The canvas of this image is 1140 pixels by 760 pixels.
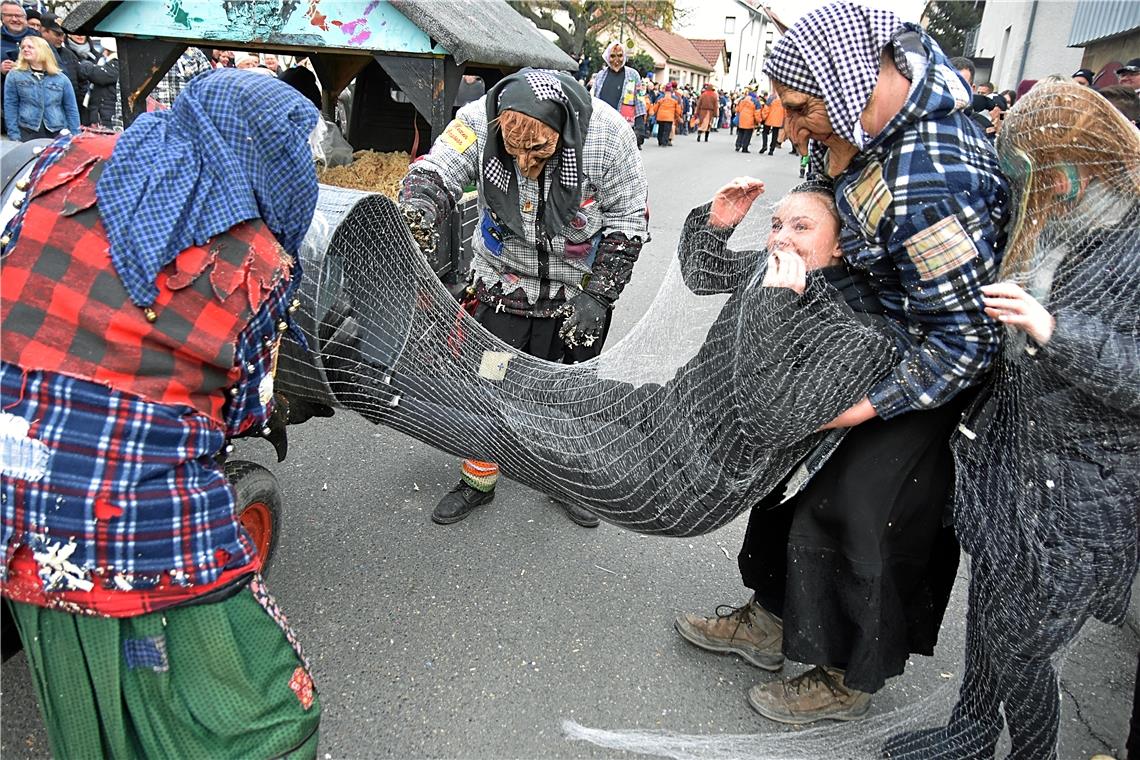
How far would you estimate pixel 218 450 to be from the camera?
1.54 metres

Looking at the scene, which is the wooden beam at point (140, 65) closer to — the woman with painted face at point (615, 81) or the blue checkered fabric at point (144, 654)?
the blue checkered fabric at point (144, 654)

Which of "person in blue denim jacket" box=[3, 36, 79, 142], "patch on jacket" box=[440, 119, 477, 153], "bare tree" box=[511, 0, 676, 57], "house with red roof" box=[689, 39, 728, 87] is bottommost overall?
"house with red roof" box=[689, 39, 728, 87]

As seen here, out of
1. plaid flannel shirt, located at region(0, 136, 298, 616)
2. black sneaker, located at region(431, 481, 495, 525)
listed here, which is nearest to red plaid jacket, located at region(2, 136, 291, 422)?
plaid flannel shirt, located at region(0, 136, 298, 616)

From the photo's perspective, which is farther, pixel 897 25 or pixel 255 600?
pixel 897 25

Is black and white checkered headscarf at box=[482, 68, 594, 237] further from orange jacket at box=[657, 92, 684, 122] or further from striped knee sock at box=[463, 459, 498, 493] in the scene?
orange jacket at box=[657, 92, 684, 122]

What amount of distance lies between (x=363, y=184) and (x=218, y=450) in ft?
13.8

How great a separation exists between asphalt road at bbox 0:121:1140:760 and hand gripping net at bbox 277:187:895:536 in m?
0.60

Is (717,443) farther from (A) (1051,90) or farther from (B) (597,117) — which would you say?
(B) (597,117)

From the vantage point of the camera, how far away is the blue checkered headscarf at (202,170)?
137 centimetres

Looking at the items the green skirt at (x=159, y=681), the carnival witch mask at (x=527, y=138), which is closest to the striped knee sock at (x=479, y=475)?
the carnival witch mask at (x=527, y=138)

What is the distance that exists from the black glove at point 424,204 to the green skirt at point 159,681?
1597 millimetres

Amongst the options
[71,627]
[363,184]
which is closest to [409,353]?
[71,627]

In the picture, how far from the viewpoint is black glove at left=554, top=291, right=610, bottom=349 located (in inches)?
122

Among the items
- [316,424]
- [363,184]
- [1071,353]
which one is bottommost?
[316,424]
